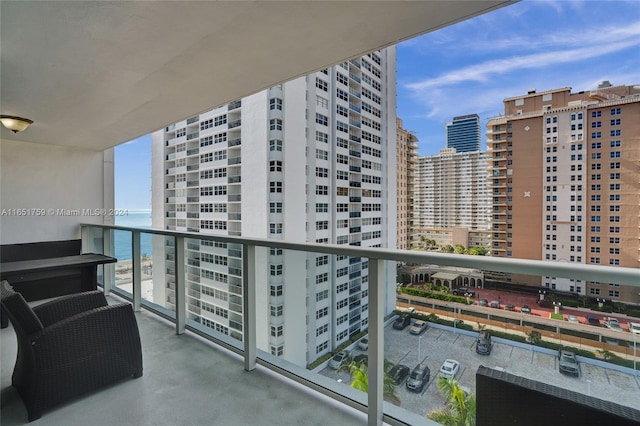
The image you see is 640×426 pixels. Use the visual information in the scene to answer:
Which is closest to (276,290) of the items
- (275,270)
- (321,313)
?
(275,270)

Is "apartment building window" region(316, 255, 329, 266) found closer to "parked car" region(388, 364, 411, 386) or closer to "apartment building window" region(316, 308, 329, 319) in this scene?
"apartment building window" region(316, 308, 329, 319)

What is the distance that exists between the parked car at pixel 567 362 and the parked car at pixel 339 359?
3.70 feet

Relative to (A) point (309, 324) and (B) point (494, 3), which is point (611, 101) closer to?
(B) point (494, 3)

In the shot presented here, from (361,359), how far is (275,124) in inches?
709

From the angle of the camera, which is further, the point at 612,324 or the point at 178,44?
the point at 178,44

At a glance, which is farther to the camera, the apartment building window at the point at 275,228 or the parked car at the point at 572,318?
the apartment building window at the point at 275,228

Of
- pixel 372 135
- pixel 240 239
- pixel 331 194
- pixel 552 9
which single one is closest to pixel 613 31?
pixel 552 9

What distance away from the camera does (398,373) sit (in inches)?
68.5

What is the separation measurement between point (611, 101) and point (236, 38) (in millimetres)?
14014

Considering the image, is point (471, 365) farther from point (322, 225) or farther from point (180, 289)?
point (322, 225)

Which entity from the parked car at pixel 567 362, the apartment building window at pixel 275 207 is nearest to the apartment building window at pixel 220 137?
the apartment building window at pixel 275 207

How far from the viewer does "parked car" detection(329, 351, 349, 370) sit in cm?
202

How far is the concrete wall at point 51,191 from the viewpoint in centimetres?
458

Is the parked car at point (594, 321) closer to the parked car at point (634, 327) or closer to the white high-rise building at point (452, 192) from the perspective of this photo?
the parked car at point (634, 327)
